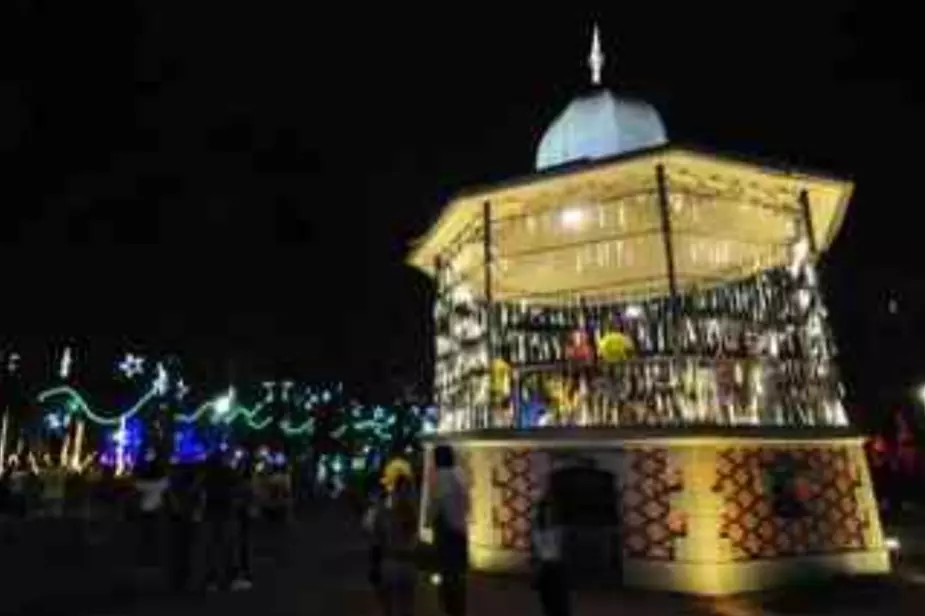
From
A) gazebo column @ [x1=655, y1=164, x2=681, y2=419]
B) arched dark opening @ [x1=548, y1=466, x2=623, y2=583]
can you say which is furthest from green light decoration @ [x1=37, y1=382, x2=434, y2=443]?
gazebo column @ [x1=655, y1=164, x2=681, y2=419]

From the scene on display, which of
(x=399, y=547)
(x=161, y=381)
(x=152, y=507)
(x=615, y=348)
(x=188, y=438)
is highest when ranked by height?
(x=161, y=381)

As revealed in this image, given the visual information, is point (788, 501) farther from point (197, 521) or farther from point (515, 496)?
point (197, 521)

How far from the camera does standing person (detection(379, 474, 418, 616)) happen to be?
39.2 feet

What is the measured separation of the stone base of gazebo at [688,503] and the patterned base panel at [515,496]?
0.7 inches

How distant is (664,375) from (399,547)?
695cm

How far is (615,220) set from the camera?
1930 cm

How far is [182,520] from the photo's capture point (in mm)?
15875

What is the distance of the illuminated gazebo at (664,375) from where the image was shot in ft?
54.2

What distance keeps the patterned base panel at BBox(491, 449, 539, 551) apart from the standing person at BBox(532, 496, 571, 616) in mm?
6193

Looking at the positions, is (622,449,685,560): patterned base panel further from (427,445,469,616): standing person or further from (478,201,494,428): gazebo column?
(427,445,469,616): standing person

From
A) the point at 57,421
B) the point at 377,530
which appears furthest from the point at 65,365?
the point at 377,530

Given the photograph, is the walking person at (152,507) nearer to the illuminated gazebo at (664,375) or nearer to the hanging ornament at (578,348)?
the illuminated gazebo at (664,375)

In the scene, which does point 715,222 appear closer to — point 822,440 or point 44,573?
point 822,440

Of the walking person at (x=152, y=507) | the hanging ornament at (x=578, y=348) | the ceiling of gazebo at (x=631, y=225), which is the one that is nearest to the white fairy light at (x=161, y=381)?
the ceiling of gazebo at (x=631, y=225)
